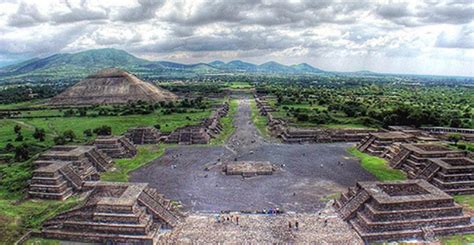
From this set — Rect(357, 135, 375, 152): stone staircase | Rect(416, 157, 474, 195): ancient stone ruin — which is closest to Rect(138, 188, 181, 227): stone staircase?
Rect(416, 157, 474, 195): ancient stone ruin

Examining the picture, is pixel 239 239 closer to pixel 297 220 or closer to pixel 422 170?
pixel 297 220

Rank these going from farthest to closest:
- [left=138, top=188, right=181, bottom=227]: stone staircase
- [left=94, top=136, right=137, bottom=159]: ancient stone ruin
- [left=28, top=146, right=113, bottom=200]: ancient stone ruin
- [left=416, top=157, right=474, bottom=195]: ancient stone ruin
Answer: [left=94, top=136, right=137, bottom=159]: ancient stone ruin, [left=416, top=157, right=474, bottom=195]: ancient stone ruin, [left=28, top=146, right=113, bottom=200]: ancient stone ruin, [left=138, top=188, right=181, bottom=227]: stone staircase

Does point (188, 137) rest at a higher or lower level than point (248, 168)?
lower

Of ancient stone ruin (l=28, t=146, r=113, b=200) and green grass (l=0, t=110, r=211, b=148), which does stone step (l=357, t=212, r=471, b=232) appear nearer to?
ancient stone ruin (l=28, t=146, r=113, b=200)

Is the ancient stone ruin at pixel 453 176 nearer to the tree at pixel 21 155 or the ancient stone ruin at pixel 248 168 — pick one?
the ancient stone ruin at pixel 248 168

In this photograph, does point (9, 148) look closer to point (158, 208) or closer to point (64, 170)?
point (64, 170)

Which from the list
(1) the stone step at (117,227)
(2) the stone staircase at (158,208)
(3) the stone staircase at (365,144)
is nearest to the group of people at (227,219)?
(2) the stone staircase at (158,208)

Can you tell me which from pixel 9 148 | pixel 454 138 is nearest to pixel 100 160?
pixel 9 148
